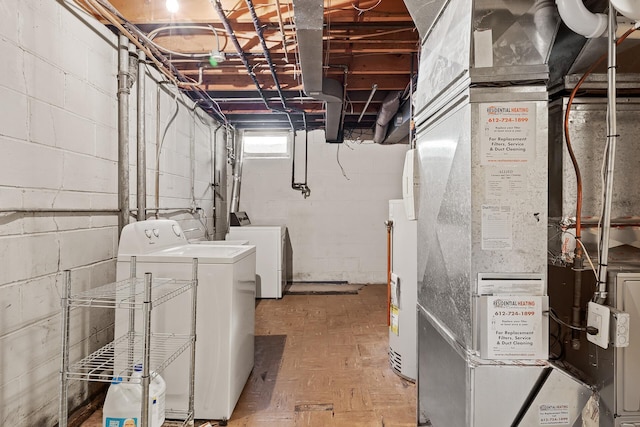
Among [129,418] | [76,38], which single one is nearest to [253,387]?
[129,418]

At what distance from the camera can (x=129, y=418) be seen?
57.7 inches

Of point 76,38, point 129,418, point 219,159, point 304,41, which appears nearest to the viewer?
point 129,418

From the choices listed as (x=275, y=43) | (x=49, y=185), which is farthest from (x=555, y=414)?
(x=275, y=43)

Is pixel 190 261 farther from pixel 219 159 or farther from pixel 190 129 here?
pixel 219 159

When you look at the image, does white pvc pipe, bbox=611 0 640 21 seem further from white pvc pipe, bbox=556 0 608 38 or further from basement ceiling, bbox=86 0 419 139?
basement ceiling, bbox=86 0 419 139

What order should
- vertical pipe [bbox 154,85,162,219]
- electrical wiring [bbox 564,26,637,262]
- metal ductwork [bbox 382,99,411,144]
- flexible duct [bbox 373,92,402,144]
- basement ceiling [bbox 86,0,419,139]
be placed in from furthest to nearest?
metal ductwork [bbox 382,99,411,144] → flexible duct [bbox 373,92,402,144] → vertical pipe [bbox 154,85,162,219] → basement ceiling [bbox 86,0,419,139] → electrical wiring [bbox 564,26,637,262]

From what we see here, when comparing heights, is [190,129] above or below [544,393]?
above

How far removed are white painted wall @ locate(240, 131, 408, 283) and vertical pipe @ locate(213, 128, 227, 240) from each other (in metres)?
0.34

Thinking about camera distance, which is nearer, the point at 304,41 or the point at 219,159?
the point at 304,41

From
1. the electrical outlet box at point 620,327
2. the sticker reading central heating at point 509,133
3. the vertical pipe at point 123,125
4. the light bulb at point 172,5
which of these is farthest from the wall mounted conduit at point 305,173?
the electrical outlet box at point 620,327

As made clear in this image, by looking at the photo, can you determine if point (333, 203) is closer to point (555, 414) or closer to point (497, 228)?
point (497, 228)

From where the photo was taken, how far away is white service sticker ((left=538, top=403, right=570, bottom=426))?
1086mm

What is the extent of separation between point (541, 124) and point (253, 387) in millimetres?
2193

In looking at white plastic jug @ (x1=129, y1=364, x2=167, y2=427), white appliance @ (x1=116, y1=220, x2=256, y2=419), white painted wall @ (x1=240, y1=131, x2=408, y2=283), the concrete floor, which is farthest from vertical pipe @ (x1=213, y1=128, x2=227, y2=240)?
white plastic jug @ (x1=129, y1=364, x2=167, y2=427)
